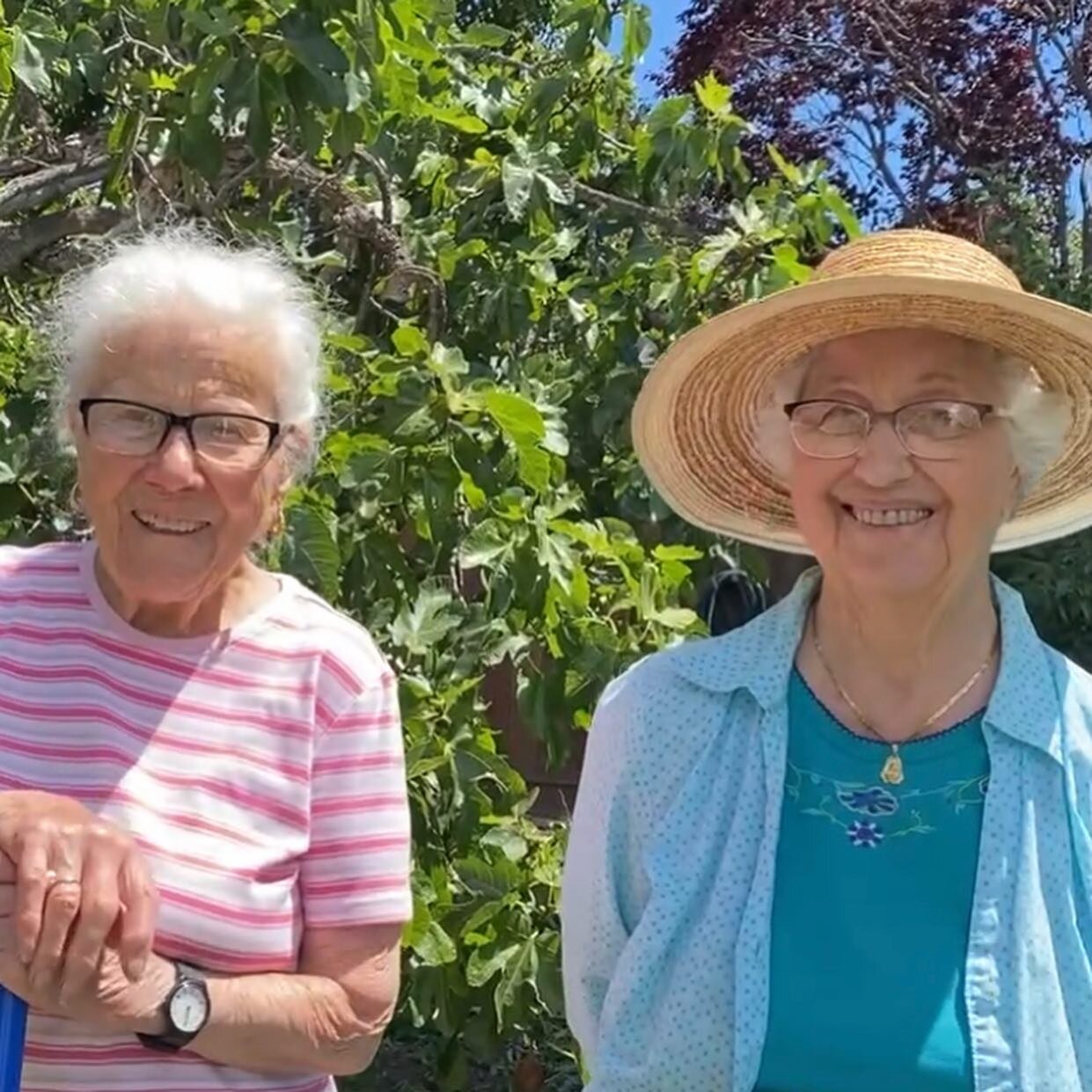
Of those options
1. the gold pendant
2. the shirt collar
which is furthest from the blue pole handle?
the gold pendant

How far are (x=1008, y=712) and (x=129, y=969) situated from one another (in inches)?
34.8

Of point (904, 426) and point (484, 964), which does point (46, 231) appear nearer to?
point (484, 964)

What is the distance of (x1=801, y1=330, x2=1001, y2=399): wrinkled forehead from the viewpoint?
5.58 feet

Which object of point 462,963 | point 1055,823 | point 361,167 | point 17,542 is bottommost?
point 462,963

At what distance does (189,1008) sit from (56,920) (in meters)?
0.25

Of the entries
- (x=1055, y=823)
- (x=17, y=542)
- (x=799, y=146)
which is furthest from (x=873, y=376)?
(x=799, y=146)

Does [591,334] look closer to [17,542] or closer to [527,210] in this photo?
[527,210]

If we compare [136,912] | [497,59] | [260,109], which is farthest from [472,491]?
[497,59]

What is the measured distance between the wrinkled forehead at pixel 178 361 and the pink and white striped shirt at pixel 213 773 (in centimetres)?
24

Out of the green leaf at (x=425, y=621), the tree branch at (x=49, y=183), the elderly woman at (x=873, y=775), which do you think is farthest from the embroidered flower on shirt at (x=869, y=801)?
the tree branch at (x=49, y=183)

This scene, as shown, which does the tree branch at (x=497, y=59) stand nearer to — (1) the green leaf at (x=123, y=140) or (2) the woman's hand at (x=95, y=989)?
(1) the green leaf at (x=123, y=140)

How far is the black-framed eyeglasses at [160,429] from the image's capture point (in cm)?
175

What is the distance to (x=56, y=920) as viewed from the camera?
1422mm

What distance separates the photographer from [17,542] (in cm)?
270
